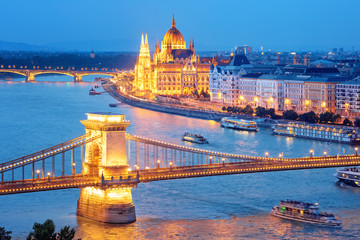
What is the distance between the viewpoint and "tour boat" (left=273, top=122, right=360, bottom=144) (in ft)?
99.9

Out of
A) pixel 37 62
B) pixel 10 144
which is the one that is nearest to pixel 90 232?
pixel 10 144

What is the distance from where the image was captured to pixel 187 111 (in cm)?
4522

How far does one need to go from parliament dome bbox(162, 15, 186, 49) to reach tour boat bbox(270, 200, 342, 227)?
160 ft

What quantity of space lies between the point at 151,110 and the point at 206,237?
108 feet

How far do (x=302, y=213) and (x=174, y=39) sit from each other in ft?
164

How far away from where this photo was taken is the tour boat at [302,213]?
672 inches

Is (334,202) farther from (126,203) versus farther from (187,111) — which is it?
(187,111)

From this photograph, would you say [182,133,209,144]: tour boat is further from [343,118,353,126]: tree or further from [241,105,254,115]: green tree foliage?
[241,105,254,115]: green tree foliage

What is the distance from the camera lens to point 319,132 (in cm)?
3156

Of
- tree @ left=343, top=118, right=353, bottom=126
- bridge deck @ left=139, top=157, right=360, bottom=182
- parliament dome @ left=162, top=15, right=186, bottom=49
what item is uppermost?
parliament dome @ left=162, top=15, right=186, bottom=49

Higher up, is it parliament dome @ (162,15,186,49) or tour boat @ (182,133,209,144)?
parliament dome @ (162,15,186,49)

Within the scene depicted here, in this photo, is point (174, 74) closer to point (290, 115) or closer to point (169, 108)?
point (169, 108)

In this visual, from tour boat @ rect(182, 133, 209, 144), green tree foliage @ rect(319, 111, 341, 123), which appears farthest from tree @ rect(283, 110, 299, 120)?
tour boat @ rect(182, 133, 209, 144)

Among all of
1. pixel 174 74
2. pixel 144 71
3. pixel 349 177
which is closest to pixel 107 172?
pixel 349 177
